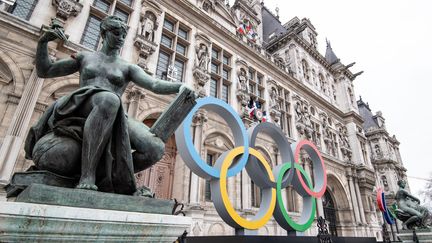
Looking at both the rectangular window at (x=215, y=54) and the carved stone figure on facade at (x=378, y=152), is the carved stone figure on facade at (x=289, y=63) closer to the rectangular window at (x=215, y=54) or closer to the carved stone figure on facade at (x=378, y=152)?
the rectangular window at (x=215, y=54)

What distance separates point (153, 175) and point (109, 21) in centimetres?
766

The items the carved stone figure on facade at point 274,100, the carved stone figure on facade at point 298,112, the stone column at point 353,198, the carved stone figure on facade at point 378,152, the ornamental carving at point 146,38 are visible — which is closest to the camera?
the ornamental carving at point 146,38

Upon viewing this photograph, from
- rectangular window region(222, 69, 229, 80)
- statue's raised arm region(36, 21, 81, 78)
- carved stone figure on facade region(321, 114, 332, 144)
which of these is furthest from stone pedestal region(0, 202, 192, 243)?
carved stone figure on facade region(321, 114, 332, 144)

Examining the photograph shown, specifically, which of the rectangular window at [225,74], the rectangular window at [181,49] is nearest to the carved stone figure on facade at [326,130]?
the rectangular window at [225,74]

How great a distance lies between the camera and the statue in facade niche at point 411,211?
8.56 meters

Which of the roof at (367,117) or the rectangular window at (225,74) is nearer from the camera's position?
the rectangular window at (225,74)

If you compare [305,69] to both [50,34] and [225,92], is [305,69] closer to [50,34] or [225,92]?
[225,92]

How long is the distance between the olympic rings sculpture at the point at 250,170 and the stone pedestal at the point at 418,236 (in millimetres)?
3172

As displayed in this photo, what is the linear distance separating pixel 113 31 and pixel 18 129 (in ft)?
19.2

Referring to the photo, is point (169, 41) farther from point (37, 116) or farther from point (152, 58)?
point (37, 116)

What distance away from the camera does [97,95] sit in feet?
6.16

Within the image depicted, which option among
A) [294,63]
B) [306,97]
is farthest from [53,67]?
[294,63]

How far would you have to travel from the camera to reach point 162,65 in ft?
36.5

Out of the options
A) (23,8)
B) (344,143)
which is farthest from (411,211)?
(23,8)
